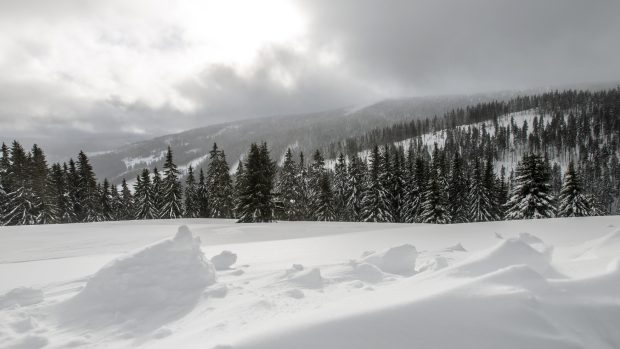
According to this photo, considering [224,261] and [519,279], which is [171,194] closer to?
[224,261]

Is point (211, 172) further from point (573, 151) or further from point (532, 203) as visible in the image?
point (573, 151)

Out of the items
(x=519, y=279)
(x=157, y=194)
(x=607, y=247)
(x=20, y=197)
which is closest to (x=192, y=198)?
(x=157, y=194)

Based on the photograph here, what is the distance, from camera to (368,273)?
512cm

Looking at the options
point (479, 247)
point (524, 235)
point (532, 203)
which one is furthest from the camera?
point (532, 203)

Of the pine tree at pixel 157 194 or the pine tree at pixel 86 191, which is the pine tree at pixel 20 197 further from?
the pine tree at pixel 157 194

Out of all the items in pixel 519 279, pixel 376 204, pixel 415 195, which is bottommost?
pixel 376 204

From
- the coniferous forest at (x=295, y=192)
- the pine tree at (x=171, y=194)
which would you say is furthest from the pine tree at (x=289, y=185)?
the pine tree at (x=171, y=194)

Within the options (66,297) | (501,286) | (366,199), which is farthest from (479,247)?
(366,199)

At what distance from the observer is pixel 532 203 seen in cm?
2728

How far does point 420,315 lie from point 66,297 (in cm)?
522

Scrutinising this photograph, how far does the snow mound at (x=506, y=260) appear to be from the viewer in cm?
384

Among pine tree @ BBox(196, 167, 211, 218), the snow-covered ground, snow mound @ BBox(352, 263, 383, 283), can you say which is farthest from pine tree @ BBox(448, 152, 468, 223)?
snow mound @ BBox(352, 263, 383, 283)

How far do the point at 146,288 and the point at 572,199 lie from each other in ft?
113

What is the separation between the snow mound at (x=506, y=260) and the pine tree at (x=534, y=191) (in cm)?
2812
